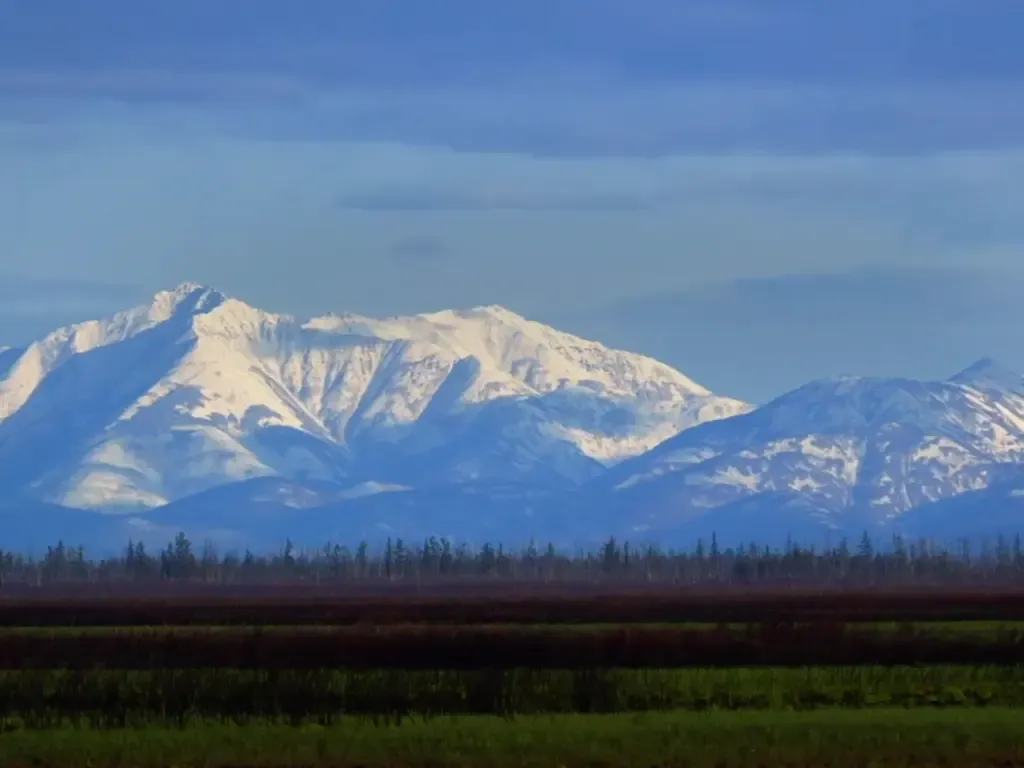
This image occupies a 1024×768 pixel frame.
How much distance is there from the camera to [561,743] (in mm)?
36375

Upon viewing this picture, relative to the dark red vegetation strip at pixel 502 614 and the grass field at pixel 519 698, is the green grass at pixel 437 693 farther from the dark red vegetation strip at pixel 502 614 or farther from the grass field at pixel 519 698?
the dark red vegetation strip at pixel 502 614

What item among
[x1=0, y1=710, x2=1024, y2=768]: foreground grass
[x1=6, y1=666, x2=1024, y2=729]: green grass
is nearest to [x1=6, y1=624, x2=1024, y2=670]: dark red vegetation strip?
[x1=6, y1=666, x2=1024, y2=729]: green grass

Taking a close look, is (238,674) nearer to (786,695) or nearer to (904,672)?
(786,695)

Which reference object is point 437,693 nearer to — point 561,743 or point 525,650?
point 561,743

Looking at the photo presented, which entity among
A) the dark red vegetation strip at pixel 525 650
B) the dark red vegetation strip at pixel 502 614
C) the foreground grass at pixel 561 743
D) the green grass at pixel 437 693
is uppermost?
the dark red vegetation strip at pixel 502 614

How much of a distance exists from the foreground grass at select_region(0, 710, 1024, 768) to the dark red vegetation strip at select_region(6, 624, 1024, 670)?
15498mm

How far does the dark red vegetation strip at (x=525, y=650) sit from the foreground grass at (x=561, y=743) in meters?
15.5

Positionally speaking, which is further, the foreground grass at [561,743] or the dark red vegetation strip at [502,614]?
the dark red vegetation strip at [502,614]

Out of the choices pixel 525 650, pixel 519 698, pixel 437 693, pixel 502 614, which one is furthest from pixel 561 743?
pixel 502 614

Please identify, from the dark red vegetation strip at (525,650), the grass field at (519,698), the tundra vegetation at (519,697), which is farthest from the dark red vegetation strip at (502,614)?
the dark red vegetation strip at (525,650)

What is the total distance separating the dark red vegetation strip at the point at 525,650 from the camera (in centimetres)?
5806

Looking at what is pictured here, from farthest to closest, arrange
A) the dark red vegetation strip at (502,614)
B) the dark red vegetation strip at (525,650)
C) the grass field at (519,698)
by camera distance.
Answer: the dark red vegetation strip at (502,614) < the dark red vegetation strip at (525,650) < the grass field at (519,698)

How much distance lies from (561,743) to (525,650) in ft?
85.1

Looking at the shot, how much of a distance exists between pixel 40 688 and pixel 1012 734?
64.3 ft
